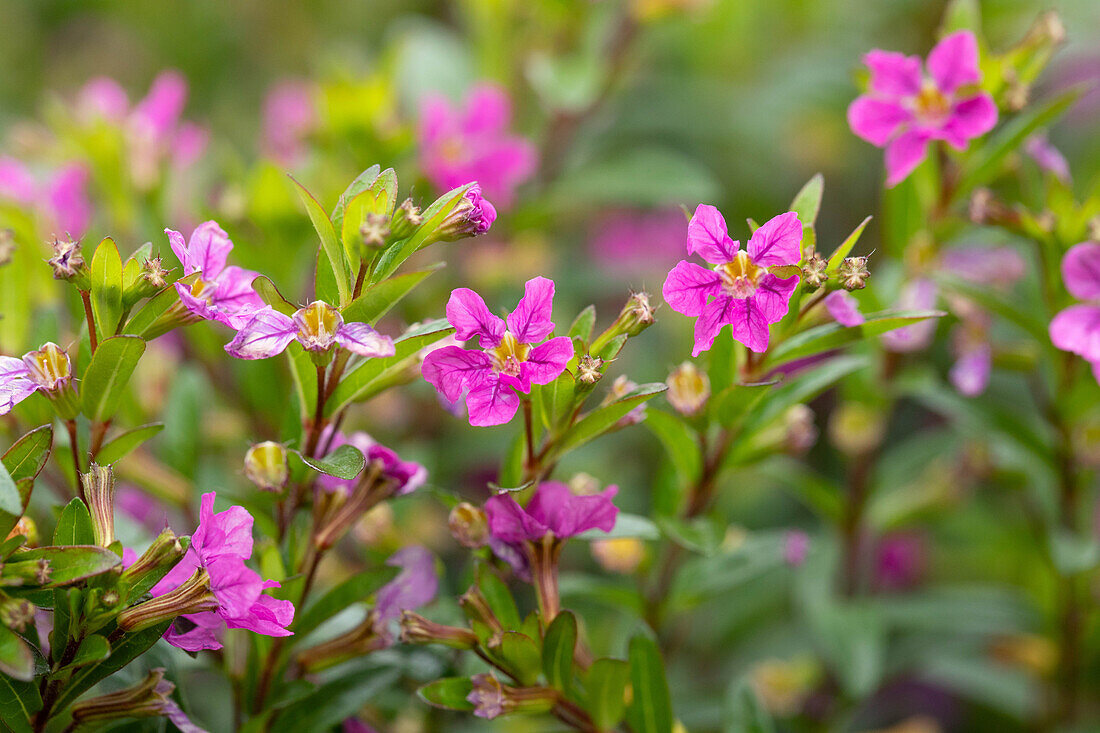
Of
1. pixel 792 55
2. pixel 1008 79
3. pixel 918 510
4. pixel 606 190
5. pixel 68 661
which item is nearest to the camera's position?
pixel 68 661

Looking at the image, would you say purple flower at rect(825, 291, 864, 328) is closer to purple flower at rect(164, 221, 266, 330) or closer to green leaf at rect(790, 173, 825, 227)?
green leaf at rect(790, 173, 825, 227)

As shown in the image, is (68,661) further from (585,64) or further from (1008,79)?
(585,64)

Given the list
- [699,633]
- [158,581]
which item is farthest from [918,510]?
[158,581]

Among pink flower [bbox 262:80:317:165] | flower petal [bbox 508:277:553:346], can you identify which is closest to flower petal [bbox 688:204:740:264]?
flower petal [bbox 508:277:553:346]

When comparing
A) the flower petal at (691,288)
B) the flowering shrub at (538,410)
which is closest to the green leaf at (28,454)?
the flowering shrub at (538,410)

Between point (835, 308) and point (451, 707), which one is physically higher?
point (835, 308)

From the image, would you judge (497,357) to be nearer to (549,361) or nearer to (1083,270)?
(549,361)
